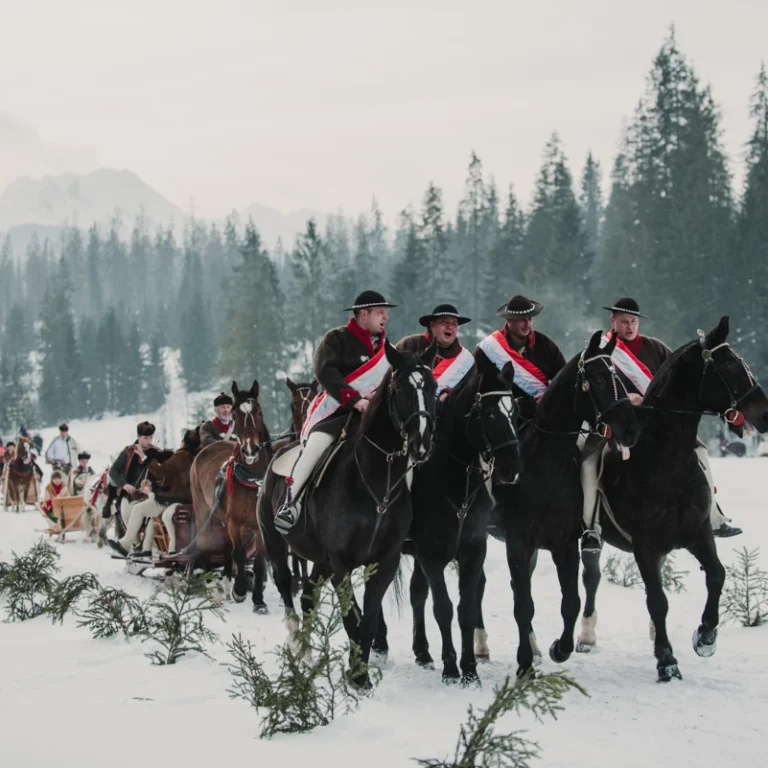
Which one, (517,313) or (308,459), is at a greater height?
(517,313)

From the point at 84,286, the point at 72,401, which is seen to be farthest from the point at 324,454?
the point at 84,286

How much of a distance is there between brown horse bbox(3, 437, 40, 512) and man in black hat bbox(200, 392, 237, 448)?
55.6 feet

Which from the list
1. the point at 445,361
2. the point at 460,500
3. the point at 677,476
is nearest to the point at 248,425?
the point at 445,361

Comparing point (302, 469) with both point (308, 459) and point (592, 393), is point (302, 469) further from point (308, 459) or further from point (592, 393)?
point (592, 393)

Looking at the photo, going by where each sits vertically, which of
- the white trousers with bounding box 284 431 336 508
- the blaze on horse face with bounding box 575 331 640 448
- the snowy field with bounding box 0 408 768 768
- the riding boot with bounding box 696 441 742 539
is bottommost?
the snowy field with bounding box 0 408 768 768

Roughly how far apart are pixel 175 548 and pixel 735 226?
4993 cm

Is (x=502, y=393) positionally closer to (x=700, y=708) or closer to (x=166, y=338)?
(x=700, y=708)

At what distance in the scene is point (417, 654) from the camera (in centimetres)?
923

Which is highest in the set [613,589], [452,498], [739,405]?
[739,405]

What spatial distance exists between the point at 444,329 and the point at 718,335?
8.38 ft

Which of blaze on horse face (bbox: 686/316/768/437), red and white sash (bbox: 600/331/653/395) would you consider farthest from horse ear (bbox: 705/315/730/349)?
red and white sash (bbox: 600/331/653/395)

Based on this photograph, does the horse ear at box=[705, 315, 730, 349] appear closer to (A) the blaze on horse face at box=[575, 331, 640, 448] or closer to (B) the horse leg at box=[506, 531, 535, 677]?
(A) the blaze on horse face at box=[575, 331, 640, 448]

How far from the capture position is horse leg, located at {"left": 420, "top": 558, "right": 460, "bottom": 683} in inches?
328

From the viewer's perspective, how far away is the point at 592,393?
8.30m
